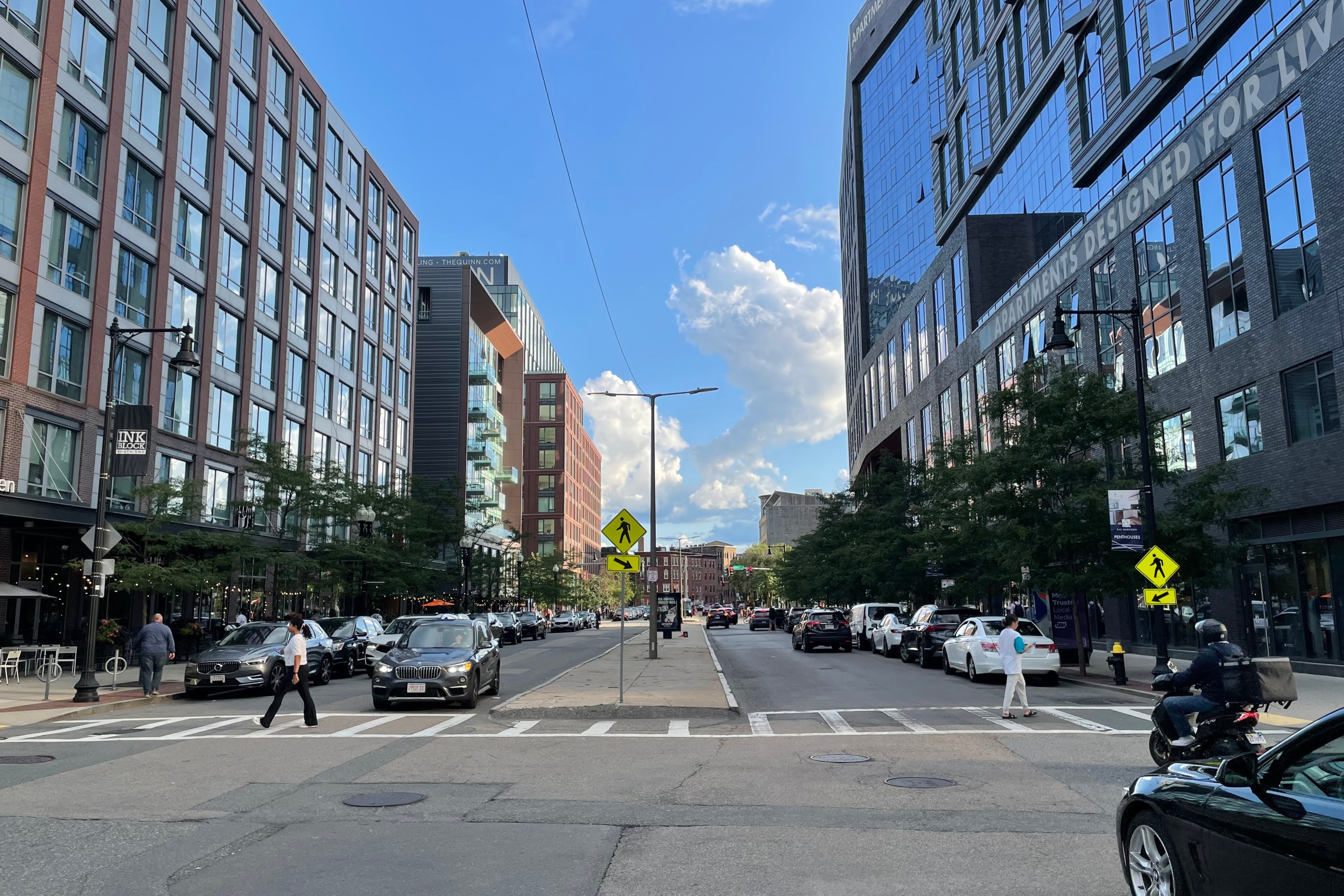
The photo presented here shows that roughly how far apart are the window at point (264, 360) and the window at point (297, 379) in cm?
74

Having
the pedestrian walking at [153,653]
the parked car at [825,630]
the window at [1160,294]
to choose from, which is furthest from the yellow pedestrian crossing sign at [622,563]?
the window at [1160,294]

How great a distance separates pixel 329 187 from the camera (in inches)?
2015

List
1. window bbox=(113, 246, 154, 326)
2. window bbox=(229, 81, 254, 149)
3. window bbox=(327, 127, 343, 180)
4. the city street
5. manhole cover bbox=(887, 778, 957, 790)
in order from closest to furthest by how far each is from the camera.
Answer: the city street < manhole cover bbox=(887, 778, 957, 790) < window bbox=(113, 246, 154, 326) < window bbox=(229, 81, 254, 149) < window bbox=(327, 127, 343, 180)

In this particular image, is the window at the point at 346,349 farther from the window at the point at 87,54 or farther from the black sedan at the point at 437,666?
the black sedan at the point at 437,666

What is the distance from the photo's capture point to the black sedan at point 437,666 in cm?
1666

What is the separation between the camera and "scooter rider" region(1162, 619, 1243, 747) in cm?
904

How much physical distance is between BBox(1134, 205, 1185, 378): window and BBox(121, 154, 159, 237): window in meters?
32.2

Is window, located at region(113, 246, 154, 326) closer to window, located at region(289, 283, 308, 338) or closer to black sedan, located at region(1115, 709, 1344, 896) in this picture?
window, located at region(289, 283, 308, 338)

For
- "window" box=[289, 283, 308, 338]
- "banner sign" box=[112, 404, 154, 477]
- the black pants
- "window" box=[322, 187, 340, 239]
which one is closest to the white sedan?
the black pants

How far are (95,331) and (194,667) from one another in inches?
631

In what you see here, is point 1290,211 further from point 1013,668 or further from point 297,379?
point 297,379

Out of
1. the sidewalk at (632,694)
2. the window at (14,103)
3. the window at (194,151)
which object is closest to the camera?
the sidewalk at (632,694)

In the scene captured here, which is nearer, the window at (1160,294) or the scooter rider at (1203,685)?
the scooter rider at (1203,685)

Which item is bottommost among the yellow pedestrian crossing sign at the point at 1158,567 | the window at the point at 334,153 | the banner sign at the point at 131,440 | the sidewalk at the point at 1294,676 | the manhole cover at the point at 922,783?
the sidewalk at the point at 1294,676
